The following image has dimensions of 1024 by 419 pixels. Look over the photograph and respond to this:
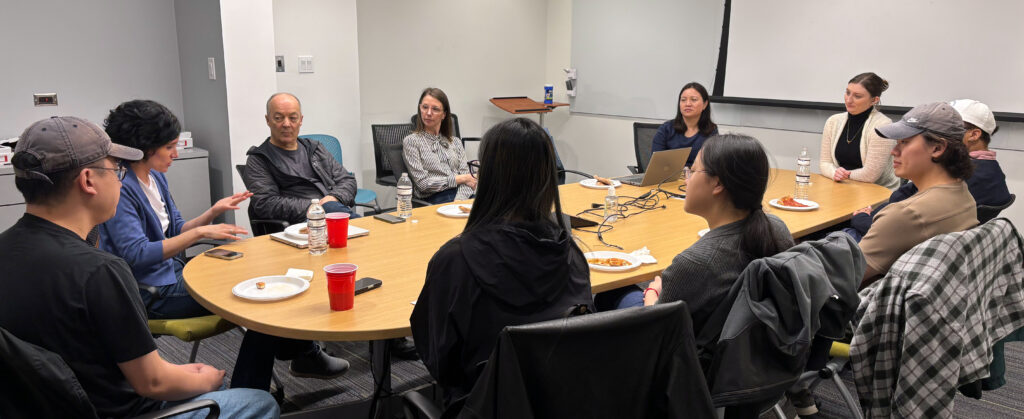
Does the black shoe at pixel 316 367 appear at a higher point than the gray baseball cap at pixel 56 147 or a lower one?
lower

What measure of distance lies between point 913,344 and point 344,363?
2.21 metres

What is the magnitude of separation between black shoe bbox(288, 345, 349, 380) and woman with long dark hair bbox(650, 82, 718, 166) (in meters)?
2.51

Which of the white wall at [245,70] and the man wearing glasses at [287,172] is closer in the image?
the man wearing glasses at [287,172]

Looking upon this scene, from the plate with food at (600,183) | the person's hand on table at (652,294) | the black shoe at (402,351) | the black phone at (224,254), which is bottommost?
the black shoe at (402,351)

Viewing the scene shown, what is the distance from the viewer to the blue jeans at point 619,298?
2.53 m

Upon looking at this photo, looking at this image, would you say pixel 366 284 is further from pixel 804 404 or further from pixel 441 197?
pixel 441 197

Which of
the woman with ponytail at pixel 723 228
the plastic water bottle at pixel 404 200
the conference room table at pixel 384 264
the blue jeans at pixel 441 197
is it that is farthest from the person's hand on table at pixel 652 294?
the blue jeans at pixel 441 197

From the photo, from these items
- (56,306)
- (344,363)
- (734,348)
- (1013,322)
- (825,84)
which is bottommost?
(344,363)

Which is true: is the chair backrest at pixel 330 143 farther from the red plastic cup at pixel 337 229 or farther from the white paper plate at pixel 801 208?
the white paper plate at pixel 801 208

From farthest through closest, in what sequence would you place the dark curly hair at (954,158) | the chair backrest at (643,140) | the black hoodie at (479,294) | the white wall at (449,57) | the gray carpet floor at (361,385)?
the white wall at (449,57) → the chair backrest at (643,140) → the gray carpet floor at (361,385) → the dark curly hair at (954,158) → the black hoodie at (479,294)

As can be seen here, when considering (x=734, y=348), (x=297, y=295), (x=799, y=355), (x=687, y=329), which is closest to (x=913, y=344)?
(x=799, y=355)

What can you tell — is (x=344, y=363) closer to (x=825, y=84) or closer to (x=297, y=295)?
(x=297, y=295)

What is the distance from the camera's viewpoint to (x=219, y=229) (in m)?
2.52

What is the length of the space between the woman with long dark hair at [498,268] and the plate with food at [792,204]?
2.00 meters
